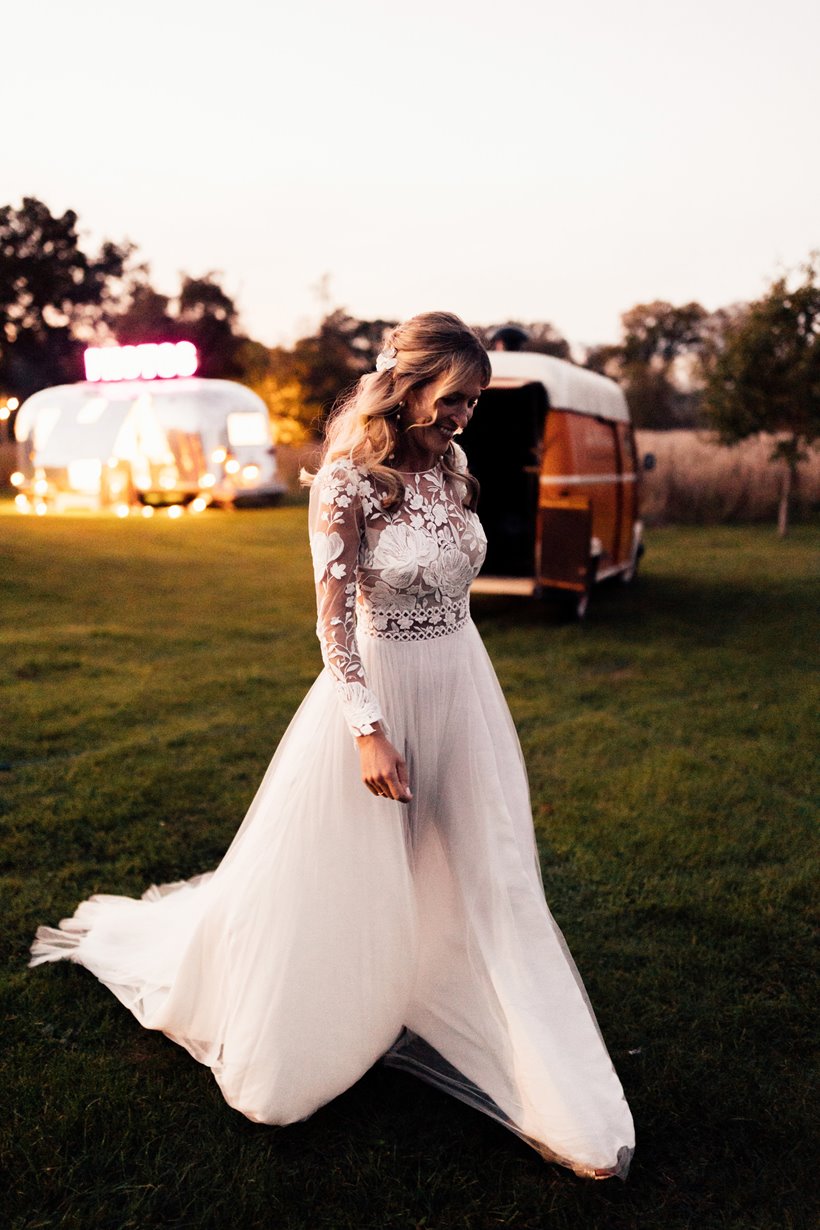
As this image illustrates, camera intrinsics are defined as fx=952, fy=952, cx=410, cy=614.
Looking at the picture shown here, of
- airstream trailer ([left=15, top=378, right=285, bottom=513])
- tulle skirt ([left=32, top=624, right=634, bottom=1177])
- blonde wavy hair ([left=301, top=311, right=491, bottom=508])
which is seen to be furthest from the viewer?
airstream trailer ([left=15, top=378, right=285, bottom=513])

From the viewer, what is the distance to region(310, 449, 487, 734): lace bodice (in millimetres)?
2637

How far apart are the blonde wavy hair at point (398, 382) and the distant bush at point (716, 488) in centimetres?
2121

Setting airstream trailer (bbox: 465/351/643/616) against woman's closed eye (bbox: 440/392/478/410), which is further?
airstream trailer (bbox: 465/351/643/616)

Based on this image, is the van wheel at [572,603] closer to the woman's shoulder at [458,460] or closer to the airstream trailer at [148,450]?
the woman's shoulder at [458,460]

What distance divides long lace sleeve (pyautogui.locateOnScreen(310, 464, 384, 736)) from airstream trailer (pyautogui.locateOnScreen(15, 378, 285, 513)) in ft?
71.6

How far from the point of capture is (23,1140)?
284cm

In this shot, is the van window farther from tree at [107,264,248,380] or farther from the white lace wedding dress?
tree at [107,264,248,380]

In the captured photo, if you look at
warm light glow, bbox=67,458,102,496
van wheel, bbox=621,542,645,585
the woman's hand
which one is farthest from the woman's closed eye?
warm light glow, bbox=67,458,102,496

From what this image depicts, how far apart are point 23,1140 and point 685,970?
2.49 m

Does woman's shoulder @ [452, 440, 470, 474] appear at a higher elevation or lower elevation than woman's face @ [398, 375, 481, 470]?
lower

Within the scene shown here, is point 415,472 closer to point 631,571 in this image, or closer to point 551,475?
point 551,475

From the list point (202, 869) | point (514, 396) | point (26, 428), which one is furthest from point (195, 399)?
point (202, 869)

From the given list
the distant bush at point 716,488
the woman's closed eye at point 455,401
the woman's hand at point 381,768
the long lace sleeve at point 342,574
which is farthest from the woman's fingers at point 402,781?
the distant bush at point 716,488

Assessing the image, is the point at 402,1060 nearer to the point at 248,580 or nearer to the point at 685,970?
the point at 685,970
